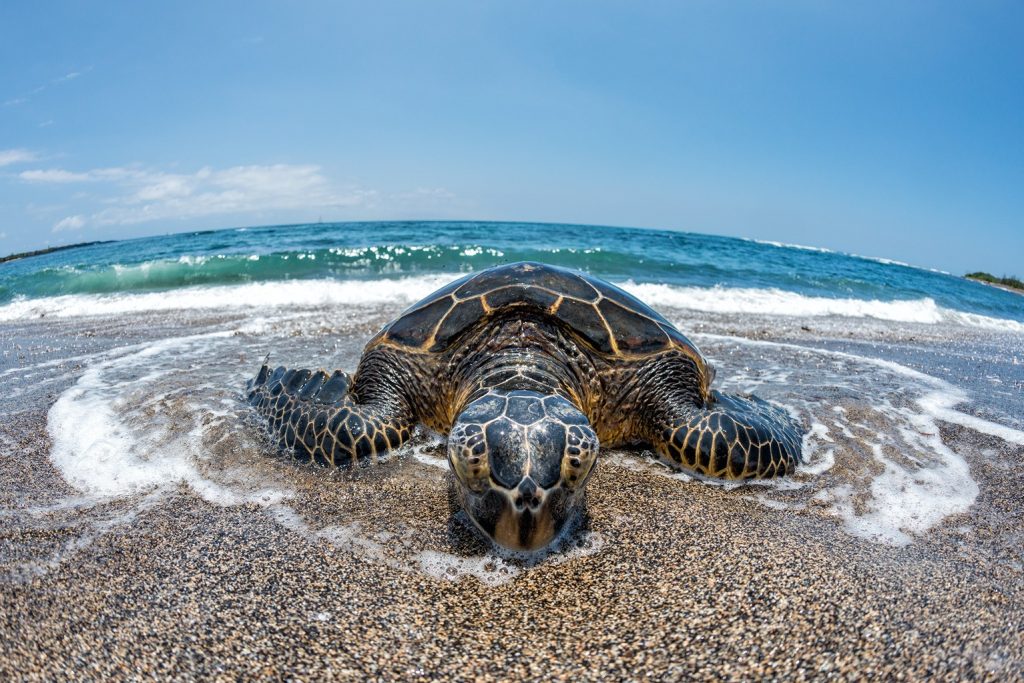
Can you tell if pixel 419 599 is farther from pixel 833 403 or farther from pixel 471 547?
pixel 833 403

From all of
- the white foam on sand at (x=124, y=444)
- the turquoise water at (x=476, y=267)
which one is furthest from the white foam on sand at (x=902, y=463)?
the turquoise water at (x=476, y=267)

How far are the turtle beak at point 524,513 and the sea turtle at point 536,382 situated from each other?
50cm

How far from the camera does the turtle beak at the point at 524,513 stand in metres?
1.89

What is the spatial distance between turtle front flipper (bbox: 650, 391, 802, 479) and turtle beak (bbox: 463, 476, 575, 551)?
3.57ft

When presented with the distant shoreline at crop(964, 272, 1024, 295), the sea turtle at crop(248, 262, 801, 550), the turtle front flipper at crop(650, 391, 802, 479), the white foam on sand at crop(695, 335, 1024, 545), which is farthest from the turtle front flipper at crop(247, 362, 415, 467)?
the distant shoreline at crop(964, 272, 1024, 295)

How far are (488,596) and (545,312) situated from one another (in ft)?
5.68

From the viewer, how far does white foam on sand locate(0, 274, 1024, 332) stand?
33.7ft

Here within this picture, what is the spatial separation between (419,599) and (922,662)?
151 cm

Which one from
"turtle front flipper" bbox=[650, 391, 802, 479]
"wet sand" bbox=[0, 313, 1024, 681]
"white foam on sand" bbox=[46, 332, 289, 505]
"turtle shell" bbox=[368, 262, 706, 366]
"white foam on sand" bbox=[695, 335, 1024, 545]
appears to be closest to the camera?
"wet sand" bbox=[0, 313, 1024, 681]

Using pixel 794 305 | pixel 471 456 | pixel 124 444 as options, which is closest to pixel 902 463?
pixel 471 456

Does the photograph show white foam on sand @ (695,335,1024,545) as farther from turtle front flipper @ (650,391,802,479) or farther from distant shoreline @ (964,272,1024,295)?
distant shoreline @ (964,272,1024,295)

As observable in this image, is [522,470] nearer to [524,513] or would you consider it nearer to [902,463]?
[524,513]

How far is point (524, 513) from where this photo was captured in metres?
1.90

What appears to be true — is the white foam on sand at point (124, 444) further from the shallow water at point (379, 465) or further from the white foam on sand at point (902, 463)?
the white foam on sand at point (902, 463)
